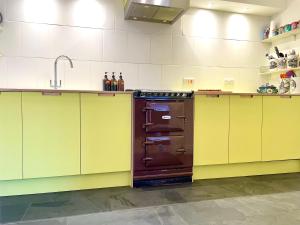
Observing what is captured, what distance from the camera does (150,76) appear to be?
10.1 feet

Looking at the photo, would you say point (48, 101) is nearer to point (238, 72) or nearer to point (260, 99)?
point (260, 99)

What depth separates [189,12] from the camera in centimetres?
318

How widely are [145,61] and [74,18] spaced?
906 mm

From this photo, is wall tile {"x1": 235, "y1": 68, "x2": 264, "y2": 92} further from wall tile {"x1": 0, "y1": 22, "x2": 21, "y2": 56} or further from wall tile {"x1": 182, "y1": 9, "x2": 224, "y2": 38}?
wall tile {"x1": 0, "y1": 22, "x2": 21, "y2": 56}

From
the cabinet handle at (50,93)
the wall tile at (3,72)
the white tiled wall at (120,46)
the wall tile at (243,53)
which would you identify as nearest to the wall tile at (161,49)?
the white tiled wall at (120,46)

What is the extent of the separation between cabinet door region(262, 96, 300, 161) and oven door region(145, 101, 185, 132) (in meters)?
0.96

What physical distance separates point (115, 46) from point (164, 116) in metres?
1.10

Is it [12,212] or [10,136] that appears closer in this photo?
[12,212]

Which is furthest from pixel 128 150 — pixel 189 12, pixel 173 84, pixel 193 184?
pixel 189 12

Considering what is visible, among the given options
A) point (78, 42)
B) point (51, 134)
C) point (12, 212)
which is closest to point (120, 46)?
point (78, 42)

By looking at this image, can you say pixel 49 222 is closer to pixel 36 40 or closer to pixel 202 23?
pixel 36 40

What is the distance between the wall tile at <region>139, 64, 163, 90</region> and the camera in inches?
120

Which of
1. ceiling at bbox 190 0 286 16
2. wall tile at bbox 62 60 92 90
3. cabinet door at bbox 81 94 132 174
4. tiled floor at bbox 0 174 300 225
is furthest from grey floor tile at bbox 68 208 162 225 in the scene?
ceiling at bbox 190 0 286 16

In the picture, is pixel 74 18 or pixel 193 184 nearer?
pixel 193 184
